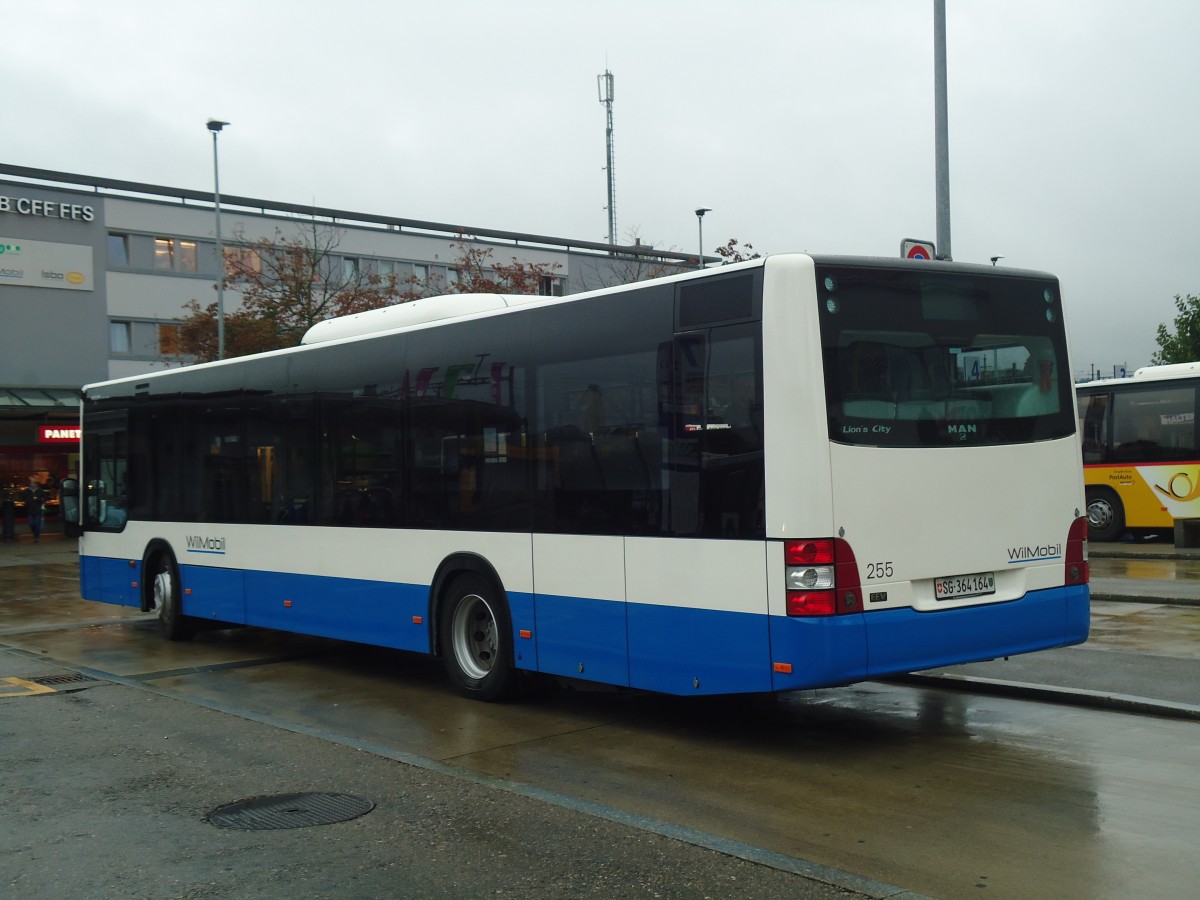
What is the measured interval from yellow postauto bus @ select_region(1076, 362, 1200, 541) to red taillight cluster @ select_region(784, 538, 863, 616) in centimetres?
1824

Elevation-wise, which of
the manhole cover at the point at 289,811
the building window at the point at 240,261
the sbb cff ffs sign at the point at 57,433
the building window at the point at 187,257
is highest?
the building window at the point at 187,257

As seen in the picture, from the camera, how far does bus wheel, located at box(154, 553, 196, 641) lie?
13781 mm

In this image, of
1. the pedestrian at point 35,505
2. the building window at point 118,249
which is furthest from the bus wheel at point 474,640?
the building window at point 118,249

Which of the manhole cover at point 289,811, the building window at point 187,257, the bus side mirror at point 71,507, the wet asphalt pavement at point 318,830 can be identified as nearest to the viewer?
the wet asphalt pavement at point 318,830

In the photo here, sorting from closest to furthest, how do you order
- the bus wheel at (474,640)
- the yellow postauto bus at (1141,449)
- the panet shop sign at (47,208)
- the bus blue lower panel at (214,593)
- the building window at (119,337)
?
the bus wheel at (474,640) → the bus blue lower panel at (214,593) → the yellow postauto bus at (1141,449) → the panet shop sign at (47,208) → the building window at (119,337)

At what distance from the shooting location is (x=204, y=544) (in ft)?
43.4

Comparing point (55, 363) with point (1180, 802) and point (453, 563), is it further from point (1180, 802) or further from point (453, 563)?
point (1180, 802)

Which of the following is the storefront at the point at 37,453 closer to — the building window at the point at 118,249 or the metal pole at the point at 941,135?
the building window at the point at 118,249

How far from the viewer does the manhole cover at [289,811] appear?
6.33m

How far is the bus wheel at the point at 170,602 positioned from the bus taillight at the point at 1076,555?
9346 mm

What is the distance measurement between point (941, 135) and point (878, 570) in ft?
33.6

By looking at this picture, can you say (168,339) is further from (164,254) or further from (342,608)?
(342,608)

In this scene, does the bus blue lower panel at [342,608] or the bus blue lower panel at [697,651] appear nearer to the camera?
the bus blue lower panel at [697,651]

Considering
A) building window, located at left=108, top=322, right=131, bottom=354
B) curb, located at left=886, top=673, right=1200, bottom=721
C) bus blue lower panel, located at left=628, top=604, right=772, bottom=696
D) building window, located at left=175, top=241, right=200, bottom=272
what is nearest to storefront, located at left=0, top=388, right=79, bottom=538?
building window, located at left=108, top=322, right=131, bottom=354
